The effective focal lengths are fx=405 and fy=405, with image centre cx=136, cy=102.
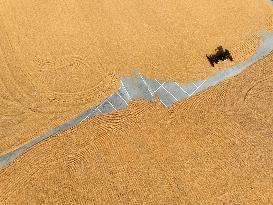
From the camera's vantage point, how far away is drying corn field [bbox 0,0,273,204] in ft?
71.5

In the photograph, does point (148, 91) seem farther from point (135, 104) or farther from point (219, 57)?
point (219, 57)

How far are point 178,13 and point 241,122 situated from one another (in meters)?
10.3

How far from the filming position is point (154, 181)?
21.9 m

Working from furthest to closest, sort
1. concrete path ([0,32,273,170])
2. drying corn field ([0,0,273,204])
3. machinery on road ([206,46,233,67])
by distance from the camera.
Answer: machinery on road ([206,46,233,67]), concrete path ([0,32,273,170]), drying corn field ([0,0,273,204])

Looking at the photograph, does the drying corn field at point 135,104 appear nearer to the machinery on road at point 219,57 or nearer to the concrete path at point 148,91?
the concrete path at point 148,91

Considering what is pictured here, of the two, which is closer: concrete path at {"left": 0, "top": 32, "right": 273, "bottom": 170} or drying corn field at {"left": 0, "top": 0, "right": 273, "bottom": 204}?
drying corn field at {"left": 0, "top": 0, "right": 273, "bottom": 204}

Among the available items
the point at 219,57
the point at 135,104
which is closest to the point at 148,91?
the point at 135,104

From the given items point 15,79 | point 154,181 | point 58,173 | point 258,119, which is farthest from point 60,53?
point 258,119

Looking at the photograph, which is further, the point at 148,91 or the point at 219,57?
the point at 219,57

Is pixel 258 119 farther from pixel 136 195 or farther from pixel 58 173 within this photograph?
pixel 58 173

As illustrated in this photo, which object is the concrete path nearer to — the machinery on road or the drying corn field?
the drying corn field

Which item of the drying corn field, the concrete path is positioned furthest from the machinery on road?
the concrete path

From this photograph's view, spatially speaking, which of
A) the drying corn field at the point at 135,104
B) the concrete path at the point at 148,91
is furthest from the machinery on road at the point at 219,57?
the concrete path at the point at 148,91

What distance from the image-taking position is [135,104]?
24922 millimetres
